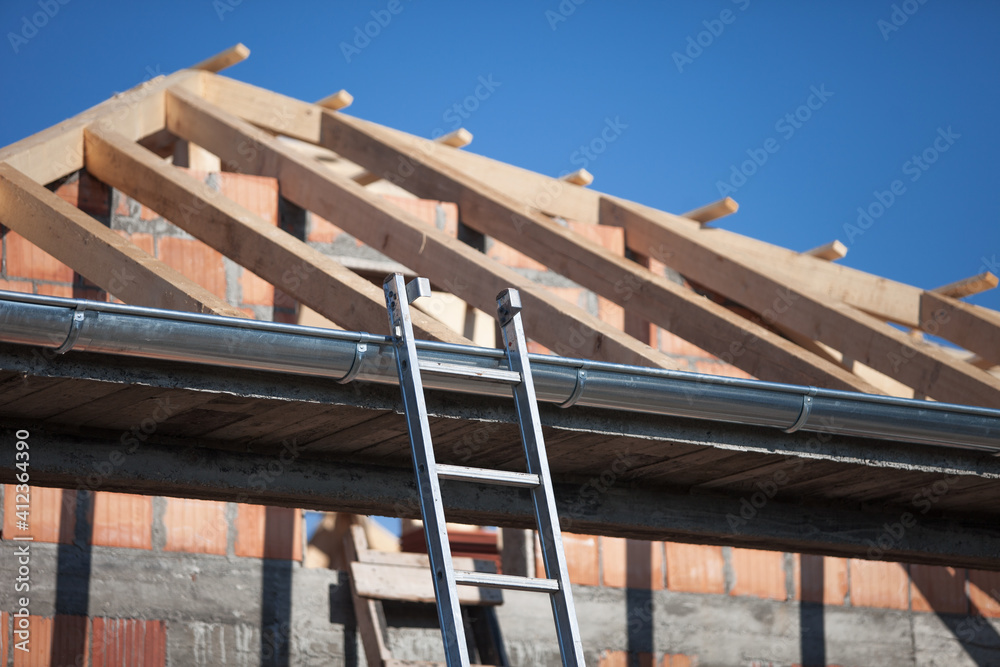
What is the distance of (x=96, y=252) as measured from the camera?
13.4 ft

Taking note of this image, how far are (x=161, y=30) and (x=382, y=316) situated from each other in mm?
4388

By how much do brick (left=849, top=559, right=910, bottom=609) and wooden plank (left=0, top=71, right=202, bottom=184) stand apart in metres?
4.77

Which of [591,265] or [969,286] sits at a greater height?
[969,286]

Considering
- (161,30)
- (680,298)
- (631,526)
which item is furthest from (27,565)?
(161,30)

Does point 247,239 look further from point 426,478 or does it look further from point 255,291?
point 426,478

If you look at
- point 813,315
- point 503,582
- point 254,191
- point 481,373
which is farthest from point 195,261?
point 503,582

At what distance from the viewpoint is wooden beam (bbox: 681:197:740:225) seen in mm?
7020

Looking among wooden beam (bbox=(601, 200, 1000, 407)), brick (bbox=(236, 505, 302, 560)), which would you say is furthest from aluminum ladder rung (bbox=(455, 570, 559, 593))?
brick (bbox=(236, 505, 302, 560))

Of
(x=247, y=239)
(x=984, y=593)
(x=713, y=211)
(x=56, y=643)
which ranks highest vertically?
(x=713, y=211)

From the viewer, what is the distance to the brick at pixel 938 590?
687cm

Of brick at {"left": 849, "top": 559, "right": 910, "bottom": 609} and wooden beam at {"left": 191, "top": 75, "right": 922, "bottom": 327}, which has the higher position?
wooden beam at {"left": 191, "top": 75, "right": 922, "bottom": 327}

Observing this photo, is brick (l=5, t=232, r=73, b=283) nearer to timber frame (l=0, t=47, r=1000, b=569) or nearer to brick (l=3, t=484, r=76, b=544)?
timber frame (l=0, t=47, r=1000, b=569)
